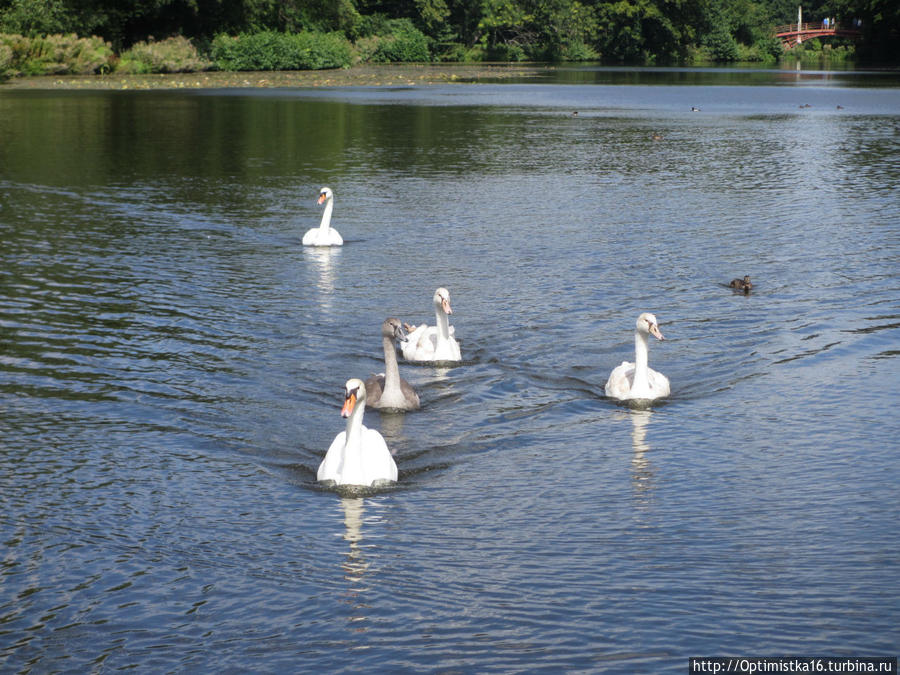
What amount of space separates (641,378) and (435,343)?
2.55 m

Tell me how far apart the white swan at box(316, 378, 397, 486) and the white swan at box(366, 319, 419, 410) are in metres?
1.71

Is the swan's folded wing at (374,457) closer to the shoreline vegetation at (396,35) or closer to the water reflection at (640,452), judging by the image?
the water reflection at (640,452)

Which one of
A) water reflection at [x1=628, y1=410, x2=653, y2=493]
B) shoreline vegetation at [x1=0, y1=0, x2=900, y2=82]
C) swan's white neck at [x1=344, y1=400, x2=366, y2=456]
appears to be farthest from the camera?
shoreline vegetation at [x1=0, y1=0, x2=900, y2=82]

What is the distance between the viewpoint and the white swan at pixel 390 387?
1115 centimetres

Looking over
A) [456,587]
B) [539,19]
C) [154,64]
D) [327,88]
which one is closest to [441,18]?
[539,19]

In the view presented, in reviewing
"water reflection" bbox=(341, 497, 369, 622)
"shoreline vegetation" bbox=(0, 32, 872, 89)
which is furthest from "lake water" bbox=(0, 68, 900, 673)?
"shoreline vegetation" bbox=(0, 32, 872, 89)

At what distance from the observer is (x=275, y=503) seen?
29.7ft

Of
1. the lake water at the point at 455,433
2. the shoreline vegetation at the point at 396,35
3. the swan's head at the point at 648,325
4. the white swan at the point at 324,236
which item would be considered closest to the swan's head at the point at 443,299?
the lake water at the point at 455,433

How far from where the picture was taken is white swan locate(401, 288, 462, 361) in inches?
502

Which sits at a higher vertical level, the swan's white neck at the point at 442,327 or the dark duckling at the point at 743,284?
the dark duckling at the point at 743,284

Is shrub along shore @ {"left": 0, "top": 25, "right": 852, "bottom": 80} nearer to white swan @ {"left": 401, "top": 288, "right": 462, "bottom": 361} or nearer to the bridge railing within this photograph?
the bridge railing

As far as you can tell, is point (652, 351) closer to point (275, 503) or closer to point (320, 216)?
point (275, 503)

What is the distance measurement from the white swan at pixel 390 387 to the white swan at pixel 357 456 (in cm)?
171

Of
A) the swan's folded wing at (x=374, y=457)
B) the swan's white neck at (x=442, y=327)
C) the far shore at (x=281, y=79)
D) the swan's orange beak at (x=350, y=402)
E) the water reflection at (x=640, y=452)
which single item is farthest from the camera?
the far shore at (x=281, y=79)
